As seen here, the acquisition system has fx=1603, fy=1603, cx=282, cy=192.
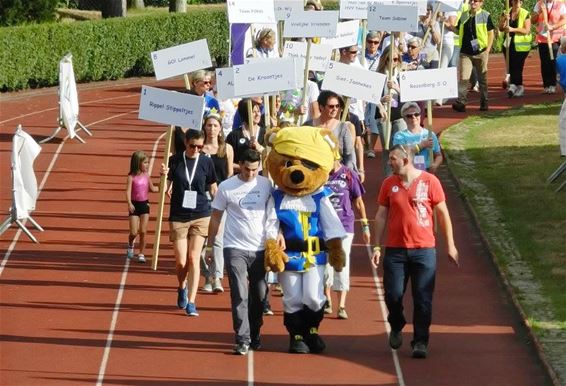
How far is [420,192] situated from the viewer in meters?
12.6

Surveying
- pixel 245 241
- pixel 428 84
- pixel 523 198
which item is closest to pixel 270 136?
pixel 245 241

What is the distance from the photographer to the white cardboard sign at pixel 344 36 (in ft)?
68.3

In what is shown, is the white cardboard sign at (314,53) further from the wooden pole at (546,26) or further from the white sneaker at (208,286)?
the wooden pole at (546,26)

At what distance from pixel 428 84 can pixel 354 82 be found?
100cm

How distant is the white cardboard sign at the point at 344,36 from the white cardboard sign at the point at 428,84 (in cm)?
450

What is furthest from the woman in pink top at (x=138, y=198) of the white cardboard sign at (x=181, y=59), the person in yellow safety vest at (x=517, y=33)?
the person in yellow safety vest at (x=517, y=33)

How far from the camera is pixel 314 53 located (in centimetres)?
1872

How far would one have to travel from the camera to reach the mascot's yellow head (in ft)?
41.4

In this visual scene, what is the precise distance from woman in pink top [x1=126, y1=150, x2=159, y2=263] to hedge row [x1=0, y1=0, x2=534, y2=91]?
16248mm

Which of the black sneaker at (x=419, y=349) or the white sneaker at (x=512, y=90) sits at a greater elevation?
the black sneaker at (x=419, y=349)

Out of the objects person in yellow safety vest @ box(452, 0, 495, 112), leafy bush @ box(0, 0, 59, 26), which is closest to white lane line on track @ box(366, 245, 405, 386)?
person in yellow safety vest @ box(452, 0, 495, 112)

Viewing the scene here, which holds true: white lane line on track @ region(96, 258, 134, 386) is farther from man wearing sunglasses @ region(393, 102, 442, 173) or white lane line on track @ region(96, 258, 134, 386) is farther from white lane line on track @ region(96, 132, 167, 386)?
man wearing sunglasses @ region(393, 102, 442, 173)

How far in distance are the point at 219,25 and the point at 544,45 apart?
1198 cm

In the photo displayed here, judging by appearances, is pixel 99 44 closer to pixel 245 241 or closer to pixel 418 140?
pixel 418 140
